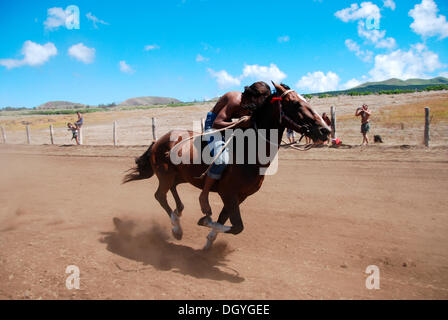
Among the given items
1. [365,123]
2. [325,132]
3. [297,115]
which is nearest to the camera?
[325,132]

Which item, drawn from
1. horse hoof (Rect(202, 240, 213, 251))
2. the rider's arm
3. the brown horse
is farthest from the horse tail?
the rider's arm

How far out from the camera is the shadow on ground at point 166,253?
4.74 m

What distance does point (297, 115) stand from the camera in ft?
14.0

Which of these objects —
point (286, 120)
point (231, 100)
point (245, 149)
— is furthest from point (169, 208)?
point (286, 120)

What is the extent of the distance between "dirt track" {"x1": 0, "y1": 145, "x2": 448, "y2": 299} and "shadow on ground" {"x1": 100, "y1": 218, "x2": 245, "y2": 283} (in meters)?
0.02

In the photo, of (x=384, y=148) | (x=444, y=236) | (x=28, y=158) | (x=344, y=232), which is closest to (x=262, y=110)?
(x=344, y=232)

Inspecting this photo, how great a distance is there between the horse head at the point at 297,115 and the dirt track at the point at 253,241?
6.55ft

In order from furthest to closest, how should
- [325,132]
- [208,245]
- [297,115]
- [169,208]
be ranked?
[169,208] < [208,245] < [297,115] < [325,132]

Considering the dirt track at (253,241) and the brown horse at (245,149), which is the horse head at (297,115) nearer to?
the brown horse at (245,149)

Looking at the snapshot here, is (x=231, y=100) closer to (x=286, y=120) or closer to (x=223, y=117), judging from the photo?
(x=223, y=117)

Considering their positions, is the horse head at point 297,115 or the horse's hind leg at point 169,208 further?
the horse's hind leg at point 169,208

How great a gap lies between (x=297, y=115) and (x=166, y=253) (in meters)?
3.19

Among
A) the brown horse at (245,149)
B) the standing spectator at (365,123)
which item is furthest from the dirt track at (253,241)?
the standing spectator at (365,123)

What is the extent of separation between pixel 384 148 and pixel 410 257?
382 inches
